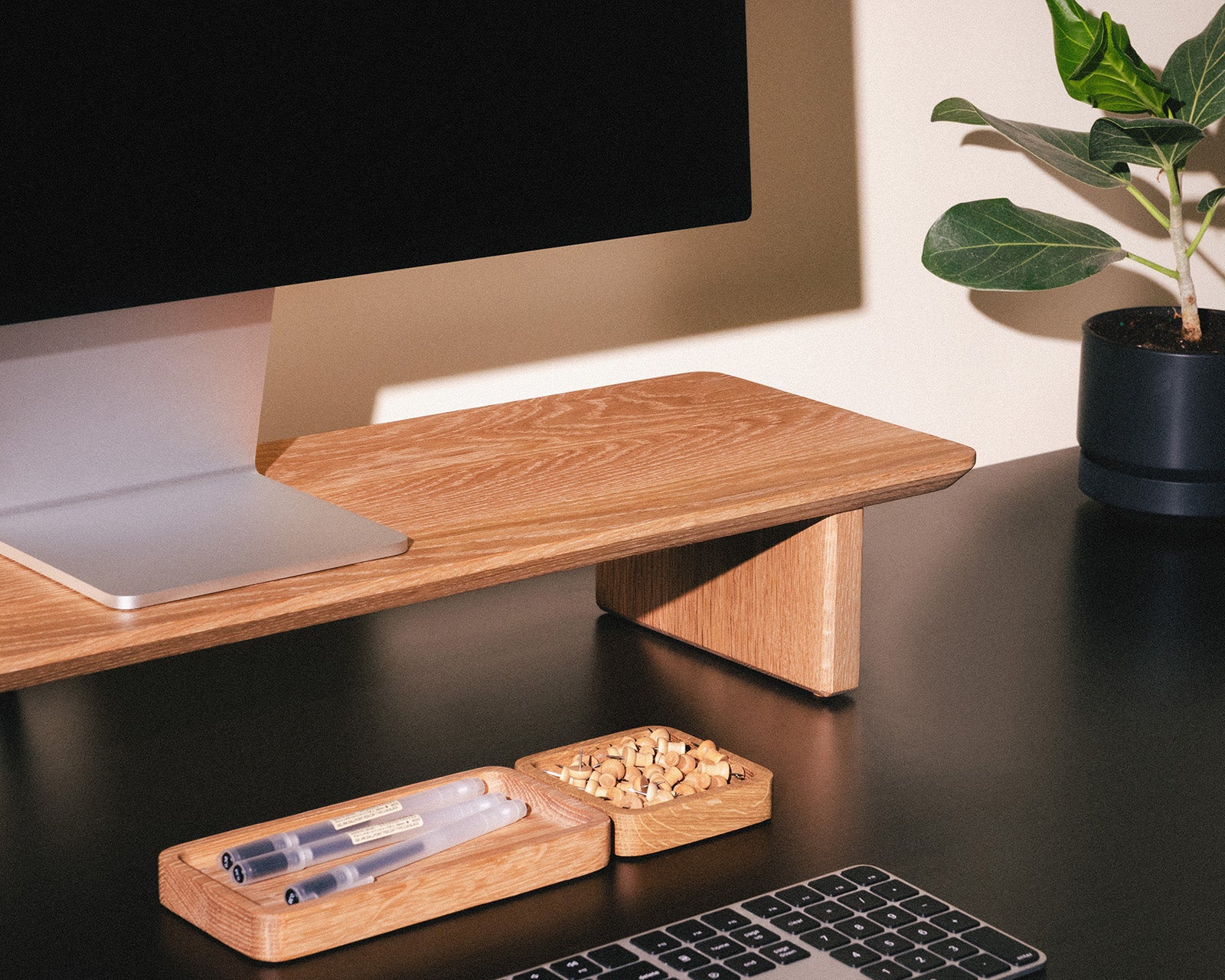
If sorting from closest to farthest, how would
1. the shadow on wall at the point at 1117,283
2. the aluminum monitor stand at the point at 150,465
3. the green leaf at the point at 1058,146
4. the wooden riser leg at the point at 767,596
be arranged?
the aluminum monitor stand at the point at 150,465 → the wooden riser leg at the point at 767,596 → the green leaf at the point at 1058,146 → the shadow on wall at the point at 1117,283

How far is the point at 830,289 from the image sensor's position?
4.99 ft

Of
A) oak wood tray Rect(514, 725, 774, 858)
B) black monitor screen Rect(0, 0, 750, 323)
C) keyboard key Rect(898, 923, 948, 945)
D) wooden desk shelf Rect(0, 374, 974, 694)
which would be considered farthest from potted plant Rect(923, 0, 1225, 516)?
keyboard key Rect(898, 923, 948, 945)

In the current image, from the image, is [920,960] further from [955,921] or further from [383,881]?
[383,881]

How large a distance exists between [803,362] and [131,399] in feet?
2.53

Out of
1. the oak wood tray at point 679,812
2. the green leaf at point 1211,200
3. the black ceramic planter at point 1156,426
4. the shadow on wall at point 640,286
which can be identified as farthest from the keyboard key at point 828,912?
the green leaf at point 1211,200

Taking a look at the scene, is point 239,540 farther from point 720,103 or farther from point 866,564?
point 866,564

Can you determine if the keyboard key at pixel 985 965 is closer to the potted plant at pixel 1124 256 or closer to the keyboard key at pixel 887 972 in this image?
the keyboard key at pixel 887 972

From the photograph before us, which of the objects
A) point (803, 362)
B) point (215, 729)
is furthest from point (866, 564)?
point (215, 729)

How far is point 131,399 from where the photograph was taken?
89 centimetres

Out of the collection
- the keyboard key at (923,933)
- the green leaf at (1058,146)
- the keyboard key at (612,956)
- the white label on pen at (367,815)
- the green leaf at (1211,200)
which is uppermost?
the green leaf at (1058,146)

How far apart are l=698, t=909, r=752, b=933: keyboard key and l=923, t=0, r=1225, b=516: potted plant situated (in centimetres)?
73

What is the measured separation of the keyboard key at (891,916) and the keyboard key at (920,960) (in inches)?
0.9

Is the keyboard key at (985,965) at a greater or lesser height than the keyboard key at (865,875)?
lesser

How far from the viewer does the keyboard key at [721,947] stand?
0.76 m
